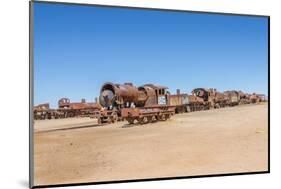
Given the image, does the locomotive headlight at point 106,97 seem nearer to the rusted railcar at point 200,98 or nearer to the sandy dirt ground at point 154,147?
the sandy dirt ground at point 154,147

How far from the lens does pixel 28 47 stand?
177 inches

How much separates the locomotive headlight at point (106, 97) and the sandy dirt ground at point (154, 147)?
0.23 m

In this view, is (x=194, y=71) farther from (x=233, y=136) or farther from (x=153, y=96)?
(x=233, y=136)

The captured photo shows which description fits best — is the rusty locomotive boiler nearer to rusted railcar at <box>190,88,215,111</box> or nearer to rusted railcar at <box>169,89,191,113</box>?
rusted railcar at <box>169,89,191,113</box>

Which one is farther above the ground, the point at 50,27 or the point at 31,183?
the point at 50,27

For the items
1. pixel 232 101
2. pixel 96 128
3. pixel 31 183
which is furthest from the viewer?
pixel 232 101

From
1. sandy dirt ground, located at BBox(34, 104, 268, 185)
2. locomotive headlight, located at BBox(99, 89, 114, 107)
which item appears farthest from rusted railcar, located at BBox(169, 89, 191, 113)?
locomotive headlight, located at BBox(99, 89, 114, 107)

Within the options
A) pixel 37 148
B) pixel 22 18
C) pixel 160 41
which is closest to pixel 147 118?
pixel 160 41

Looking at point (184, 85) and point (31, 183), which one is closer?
point (31, 183)

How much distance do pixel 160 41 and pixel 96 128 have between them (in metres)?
1.21

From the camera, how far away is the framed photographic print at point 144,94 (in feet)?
14.9

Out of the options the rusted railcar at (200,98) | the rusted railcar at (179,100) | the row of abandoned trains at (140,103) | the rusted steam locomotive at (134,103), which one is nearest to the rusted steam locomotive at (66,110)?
the row of abandoned trains at (140,103)

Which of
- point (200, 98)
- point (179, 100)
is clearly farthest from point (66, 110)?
point (200, 98)

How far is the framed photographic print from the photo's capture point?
4.54 m
